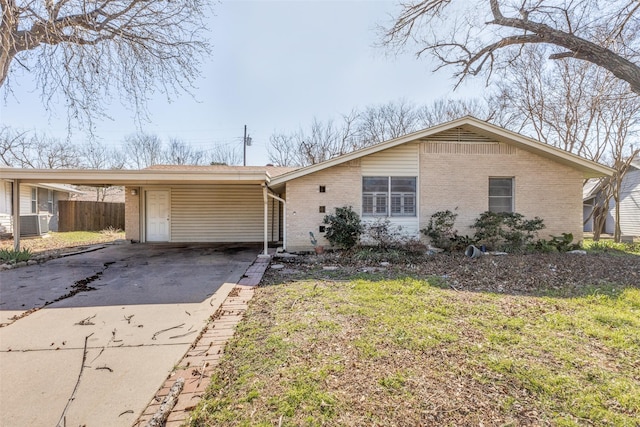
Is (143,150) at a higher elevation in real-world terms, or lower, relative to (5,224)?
higher

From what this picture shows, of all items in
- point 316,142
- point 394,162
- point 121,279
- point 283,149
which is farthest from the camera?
point 283,149

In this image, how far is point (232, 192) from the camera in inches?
488

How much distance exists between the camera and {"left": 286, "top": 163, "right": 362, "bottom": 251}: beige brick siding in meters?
9.35

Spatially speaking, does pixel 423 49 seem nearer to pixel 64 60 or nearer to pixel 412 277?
pixel 412 277

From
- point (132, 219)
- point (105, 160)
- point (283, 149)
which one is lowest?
point (132, 219)

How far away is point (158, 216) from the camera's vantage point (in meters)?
12.3

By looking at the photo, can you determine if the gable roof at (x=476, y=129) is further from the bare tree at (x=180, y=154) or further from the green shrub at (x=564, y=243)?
the bare tree at (x=180, y=154)

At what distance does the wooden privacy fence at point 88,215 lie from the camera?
16.8 m

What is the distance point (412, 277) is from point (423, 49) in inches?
330

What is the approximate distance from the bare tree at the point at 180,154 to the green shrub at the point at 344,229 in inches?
983

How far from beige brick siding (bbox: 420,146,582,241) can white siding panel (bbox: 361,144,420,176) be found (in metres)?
0.28

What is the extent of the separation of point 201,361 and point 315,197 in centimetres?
689

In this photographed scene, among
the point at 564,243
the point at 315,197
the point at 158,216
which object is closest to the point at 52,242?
the point at 158,216

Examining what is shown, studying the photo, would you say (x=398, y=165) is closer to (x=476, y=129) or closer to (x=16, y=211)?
(x=476, y=129)
